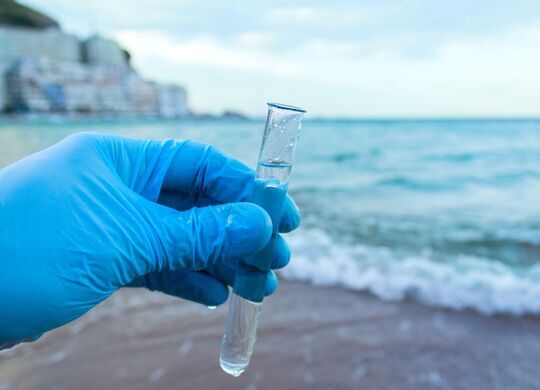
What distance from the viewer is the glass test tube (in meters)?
1.11

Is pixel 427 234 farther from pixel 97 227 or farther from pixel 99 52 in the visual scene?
pixel 99 52

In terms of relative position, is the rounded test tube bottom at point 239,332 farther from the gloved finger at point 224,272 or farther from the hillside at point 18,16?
the hillside at point 18,16

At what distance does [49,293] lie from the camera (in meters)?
0.97

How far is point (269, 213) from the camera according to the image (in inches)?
47.7

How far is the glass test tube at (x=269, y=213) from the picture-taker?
111cm

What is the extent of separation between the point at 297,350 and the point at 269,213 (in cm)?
A: 134

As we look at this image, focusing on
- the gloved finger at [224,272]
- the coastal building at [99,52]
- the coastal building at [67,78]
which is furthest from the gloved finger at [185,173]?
the coastal building at [99,52]

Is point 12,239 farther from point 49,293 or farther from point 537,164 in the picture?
point 537,164

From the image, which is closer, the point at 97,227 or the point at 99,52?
the point at 97,227

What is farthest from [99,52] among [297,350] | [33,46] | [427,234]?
[297,350]

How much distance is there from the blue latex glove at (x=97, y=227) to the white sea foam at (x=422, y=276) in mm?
1855

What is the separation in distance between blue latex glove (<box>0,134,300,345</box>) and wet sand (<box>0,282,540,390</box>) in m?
0.80

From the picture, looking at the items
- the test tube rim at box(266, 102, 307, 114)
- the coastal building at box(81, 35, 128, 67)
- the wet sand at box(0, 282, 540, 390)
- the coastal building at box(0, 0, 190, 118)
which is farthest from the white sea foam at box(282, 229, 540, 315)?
the coastal building at box(81, 35, 128, 67)

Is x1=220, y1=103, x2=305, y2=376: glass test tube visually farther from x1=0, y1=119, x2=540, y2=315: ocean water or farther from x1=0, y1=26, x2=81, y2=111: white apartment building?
x1=0, y1=26, x2=81, y2=111: white apartment building
